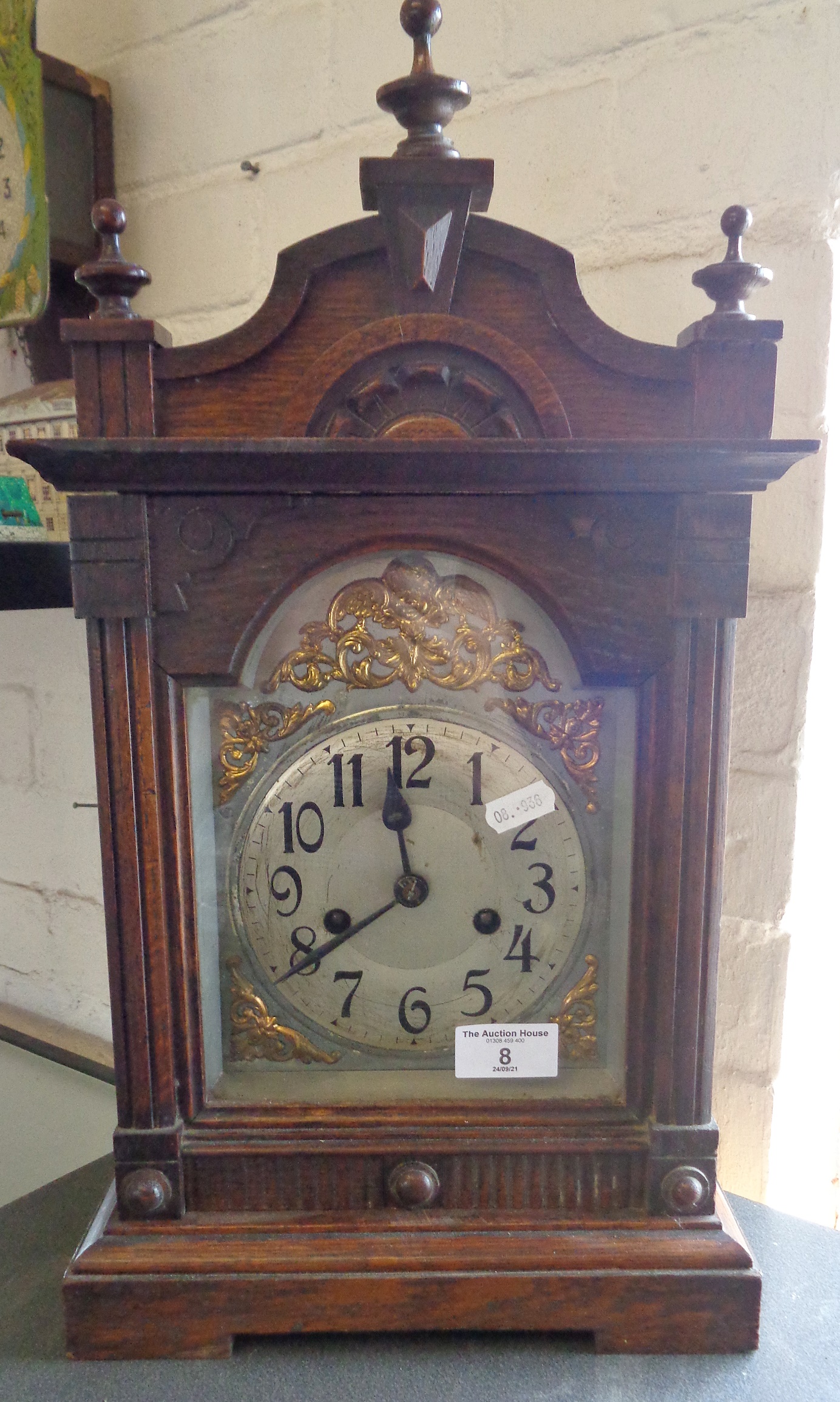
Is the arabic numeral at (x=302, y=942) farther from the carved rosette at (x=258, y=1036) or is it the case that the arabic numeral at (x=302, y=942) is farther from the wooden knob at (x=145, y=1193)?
the wooden knob at (x=145, y=1193)

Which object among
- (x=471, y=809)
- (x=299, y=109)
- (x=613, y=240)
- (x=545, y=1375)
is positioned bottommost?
(x=545, y=1375)

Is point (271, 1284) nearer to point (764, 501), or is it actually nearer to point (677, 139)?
point (764, 501)

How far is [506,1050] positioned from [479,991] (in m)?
0.04

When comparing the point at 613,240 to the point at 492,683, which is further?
the point at 613,240

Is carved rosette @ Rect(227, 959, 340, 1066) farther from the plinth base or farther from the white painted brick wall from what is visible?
the white painted brick wall

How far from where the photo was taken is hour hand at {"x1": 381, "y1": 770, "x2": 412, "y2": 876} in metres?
0.62

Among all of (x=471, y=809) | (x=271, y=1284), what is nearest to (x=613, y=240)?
(x=471, y=809)

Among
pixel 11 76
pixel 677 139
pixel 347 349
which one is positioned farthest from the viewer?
pixel 11 76

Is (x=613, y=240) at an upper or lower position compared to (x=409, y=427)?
upper

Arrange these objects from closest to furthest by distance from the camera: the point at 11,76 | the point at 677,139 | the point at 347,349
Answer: the point at 347,349, the point at 677,139, the point at 11,76

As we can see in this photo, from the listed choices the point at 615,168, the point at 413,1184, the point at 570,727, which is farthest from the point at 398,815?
the point at 615,168

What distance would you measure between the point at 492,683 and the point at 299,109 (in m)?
0.67

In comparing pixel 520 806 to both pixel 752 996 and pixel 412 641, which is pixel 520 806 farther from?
pixel 752 996

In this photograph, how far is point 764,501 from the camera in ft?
2.62
